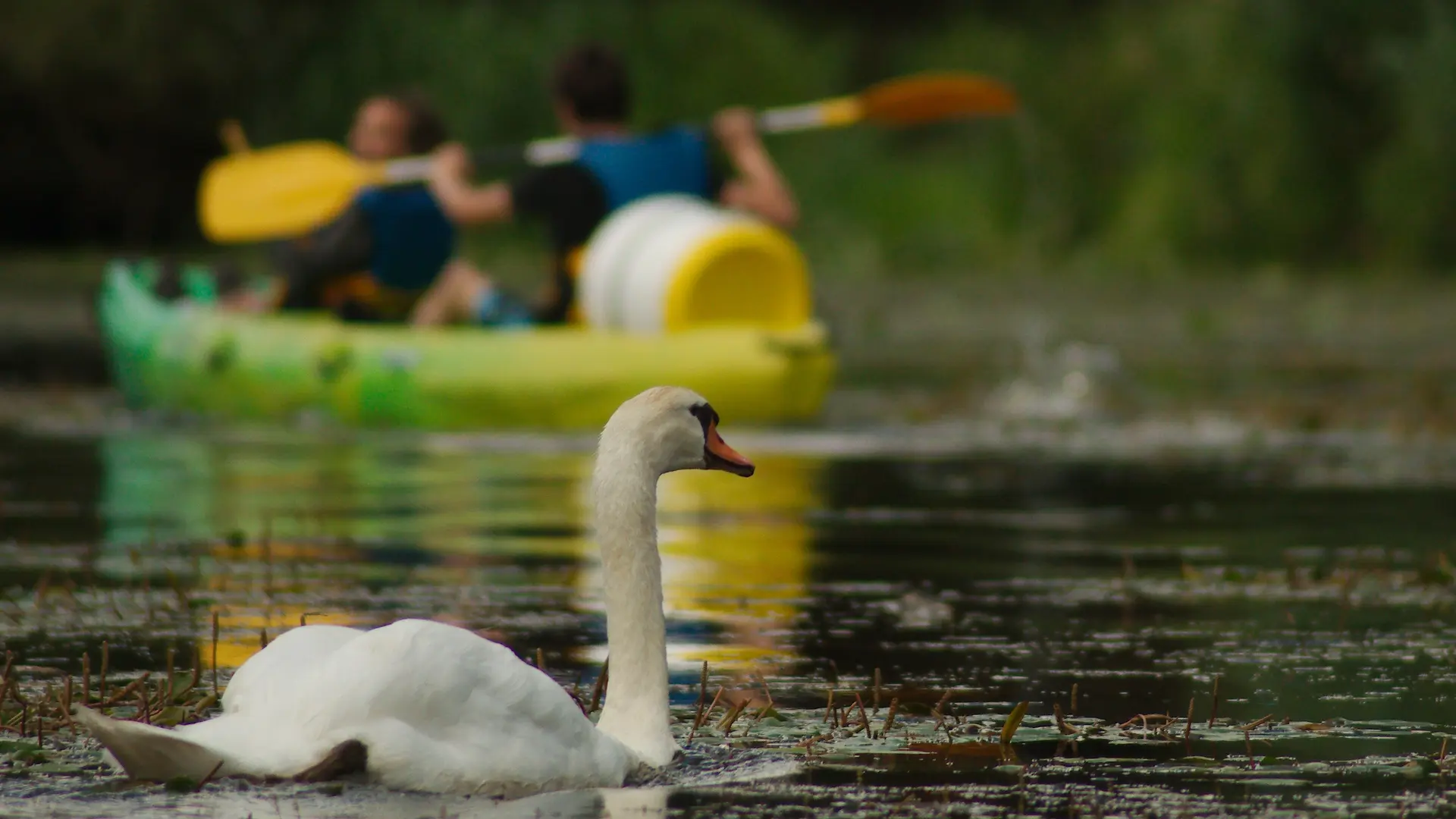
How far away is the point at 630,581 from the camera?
17.5 ft

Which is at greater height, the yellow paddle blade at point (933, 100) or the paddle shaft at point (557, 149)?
the yellow paddle blade at point (933, 100)

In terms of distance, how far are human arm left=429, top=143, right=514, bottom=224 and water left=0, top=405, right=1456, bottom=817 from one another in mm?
1165

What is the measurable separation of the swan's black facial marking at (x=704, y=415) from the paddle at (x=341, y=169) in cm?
907

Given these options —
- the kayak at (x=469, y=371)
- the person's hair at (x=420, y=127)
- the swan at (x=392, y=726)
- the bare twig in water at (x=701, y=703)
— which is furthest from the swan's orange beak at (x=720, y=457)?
the person's hair at (x=420, y=127)

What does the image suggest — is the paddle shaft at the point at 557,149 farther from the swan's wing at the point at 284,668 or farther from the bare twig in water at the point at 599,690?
the swan's wing at the point at 284,668

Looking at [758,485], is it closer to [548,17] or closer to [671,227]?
[671,227]

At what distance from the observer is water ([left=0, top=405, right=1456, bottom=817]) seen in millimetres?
5039

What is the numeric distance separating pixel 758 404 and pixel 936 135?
29.1 meters

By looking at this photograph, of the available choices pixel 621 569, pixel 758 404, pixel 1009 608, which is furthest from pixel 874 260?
pixel 621 569

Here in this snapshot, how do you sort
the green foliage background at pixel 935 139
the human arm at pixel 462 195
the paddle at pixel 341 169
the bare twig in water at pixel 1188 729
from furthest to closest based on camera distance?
the green foliage background at pixel 935 139 → the paddle at pixel 341 169 → the human arm at pixel 462 195 → the bare twig in water at pixel 1188 729

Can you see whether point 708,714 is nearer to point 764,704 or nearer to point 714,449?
point 764,704

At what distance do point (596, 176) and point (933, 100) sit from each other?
2.29 m

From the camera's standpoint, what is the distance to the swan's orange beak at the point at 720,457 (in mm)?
5516

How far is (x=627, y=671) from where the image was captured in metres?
5.25
